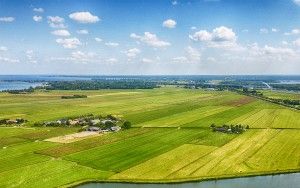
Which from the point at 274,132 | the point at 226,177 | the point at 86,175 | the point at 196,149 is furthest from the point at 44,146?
the point at 274,132

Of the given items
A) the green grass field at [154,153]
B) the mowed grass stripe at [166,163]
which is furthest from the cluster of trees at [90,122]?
the mowed grass stripe at [166,163]

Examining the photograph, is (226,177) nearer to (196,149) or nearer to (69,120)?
(196,149)

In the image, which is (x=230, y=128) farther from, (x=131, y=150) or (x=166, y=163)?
(x=166, y=163)

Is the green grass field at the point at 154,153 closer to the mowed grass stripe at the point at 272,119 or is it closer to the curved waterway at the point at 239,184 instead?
the mowed grass stripe at the point at 272,119

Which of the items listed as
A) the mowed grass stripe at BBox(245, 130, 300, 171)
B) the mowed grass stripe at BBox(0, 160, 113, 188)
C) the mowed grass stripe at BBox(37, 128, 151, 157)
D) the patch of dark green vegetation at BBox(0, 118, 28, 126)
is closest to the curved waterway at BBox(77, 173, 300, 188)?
the mowed grass stripe at BBox(0, 160, 113, 188)

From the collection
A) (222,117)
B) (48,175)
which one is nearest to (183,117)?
(222,117)
